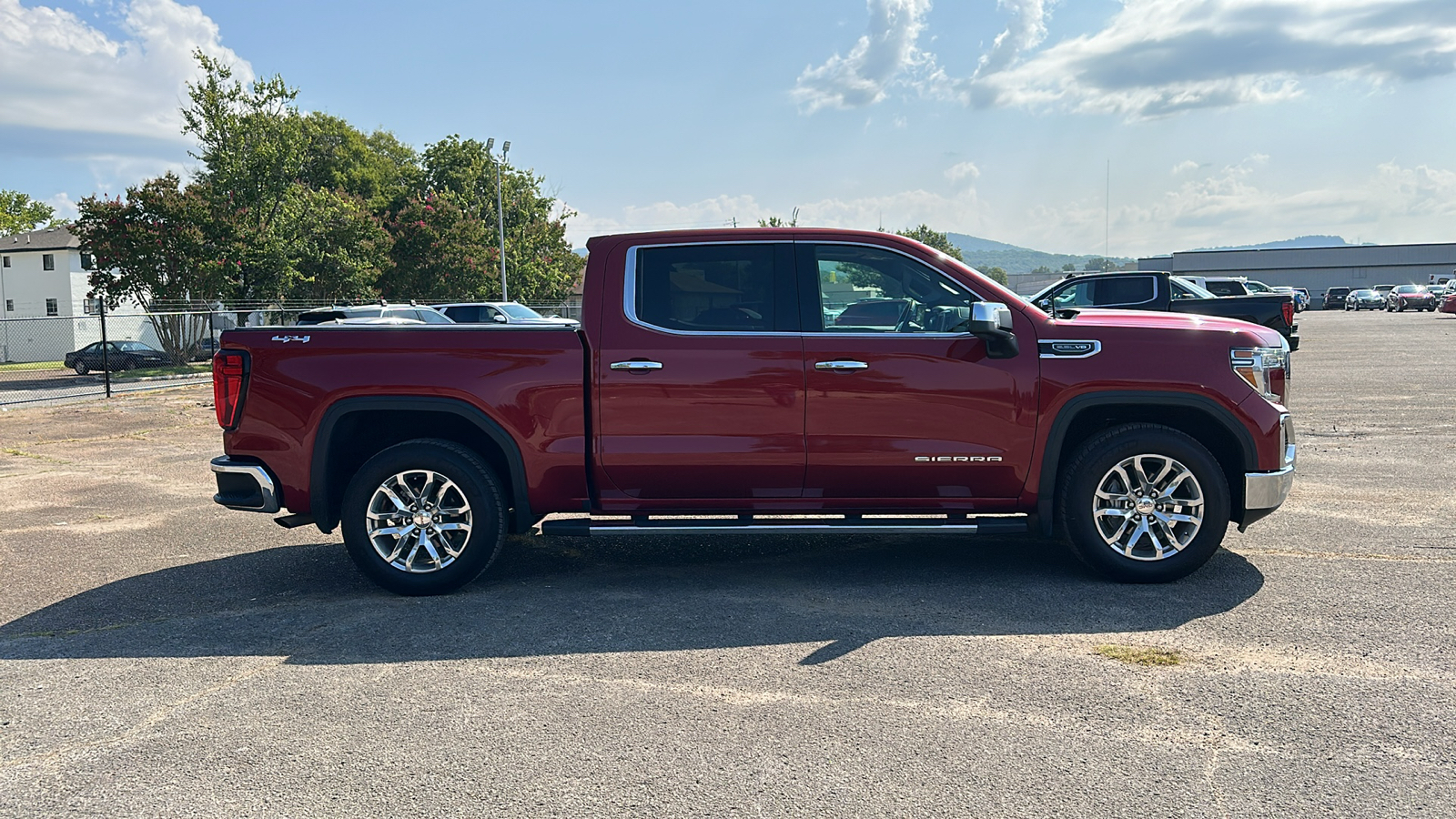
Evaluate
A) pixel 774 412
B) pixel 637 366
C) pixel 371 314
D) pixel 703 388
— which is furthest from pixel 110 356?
pixel 774 412

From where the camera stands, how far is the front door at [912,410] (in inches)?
220

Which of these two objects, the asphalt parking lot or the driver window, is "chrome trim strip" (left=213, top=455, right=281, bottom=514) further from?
Result: the driver window

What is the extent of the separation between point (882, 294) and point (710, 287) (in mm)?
943

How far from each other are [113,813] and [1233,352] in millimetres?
5398

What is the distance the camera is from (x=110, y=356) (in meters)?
34.9

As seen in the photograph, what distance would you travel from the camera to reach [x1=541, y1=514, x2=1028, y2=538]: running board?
18.2ft

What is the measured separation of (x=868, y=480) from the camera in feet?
18.6

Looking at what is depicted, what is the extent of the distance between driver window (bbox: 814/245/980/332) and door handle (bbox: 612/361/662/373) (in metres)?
0.94

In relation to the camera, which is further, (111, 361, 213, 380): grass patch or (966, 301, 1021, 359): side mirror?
(111, 361, 213, 380): grass patch

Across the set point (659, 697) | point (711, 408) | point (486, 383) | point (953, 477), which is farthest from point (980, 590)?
point (486, 383)

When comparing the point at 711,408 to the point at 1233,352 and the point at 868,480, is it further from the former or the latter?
the point at 1233,352

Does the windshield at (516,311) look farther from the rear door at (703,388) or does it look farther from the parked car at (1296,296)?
the parked car at (1296,296)

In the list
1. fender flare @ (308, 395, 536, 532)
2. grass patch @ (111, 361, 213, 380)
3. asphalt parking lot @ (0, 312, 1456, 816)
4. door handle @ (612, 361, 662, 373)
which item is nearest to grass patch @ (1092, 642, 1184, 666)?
asphalt parking lot @ (0, 312, 1456, 816)

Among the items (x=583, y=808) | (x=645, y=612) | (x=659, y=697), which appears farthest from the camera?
(x=645, y=612)
